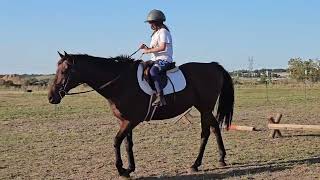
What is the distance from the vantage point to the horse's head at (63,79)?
8.33m

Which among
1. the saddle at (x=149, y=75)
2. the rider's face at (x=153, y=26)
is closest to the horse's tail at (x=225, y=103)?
the saddle at (x=149, y=75)

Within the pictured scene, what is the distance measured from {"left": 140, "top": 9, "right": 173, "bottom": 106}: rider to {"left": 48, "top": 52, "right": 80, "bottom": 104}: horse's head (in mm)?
1403

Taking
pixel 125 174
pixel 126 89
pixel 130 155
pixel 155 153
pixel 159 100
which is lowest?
pixel 155 153

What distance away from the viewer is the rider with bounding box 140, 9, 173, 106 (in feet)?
29.3

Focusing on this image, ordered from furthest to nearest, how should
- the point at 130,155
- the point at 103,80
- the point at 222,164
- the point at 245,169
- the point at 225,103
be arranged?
the point at 225,103 < the point at 222,164 < the point at 245,169 < the point at 130,155 < the point at 103,80

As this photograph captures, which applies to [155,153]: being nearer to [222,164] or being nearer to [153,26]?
[222,164]

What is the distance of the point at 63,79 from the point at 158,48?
5.95 feet

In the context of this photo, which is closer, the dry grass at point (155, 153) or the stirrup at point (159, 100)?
the stirrup at point (159, 100)

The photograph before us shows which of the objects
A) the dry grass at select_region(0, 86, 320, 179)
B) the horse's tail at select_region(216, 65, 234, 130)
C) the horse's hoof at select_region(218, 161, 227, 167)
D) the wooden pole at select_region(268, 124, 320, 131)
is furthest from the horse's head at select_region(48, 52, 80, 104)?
the wooden pole at select_region(268, 124, 320, 131)

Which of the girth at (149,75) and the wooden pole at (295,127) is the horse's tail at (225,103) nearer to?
the girth at (149,75)

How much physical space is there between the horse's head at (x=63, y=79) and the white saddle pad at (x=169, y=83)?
117cm

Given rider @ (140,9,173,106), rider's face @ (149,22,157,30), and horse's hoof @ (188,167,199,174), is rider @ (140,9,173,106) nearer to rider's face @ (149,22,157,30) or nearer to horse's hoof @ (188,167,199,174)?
rider's face @ (149,22,157,30)

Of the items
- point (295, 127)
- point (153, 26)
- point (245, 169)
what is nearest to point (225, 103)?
point (245, 169)

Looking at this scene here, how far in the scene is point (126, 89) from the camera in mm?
8773
